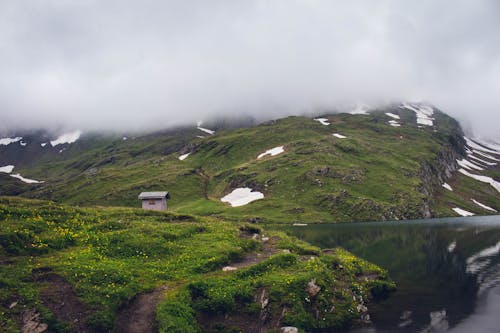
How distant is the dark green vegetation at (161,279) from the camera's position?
89.2ft

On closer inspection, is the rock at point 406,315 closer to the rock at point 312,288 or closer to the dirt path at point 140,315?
the rock at point 312,288

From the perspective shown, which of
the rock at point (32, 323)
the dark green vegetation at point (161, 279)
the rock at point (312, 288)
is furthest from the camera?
the rock at point (312, 288)

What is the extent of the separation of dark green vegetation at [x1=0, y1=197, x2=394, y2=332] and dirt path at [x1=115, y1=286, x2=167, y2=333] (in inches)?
15.8

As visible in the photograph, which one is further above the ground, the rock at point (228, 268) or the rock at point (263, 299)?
the rock at point (263, 299)

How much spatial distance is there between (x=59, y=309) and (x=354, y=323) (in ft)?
77.3

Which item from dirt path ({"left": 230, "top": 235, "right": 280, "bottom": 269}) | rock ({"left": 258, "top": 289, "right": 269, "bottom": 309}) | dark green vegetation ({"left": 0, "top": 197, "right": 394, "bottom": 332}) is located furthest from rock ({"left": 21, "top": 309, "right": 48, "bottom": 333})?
dirt path ({"left": 230, "top": 235, "right": 280, "bottom": 269})

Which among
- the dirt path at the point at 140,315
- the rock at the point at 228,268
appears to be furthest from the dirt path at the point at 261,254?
the dirt path at the point at 140,315

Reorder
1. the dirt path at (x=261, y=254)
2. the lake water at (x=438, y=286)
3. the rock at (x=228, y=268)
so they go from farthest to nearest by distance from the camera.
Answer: the dirt path at (x=261, y=254), the rock at (x=228, y=268), the lake water at (x=438, y=286)

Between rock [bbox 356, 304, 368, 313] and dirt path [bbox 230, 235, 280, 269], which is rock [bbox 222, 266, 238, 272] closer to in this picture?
dirt path [bbox 230, 235, 280, 269]

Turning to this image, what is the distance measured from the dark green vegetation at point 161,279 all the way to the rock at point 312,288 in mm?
111

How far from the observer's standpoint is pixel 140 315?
28188mm

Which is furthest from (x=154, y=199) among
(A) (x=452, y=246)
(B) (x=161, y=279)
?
(B) (x=161, y=279)

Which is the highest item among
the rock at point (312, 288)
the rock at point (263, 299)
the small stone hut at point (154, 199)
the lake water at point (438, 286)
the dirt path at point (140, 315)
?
the dirt path at point (140, 315)

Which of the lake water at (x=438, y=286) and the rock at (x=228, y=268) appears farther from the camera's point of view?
the rock at (x=228, y=268)
